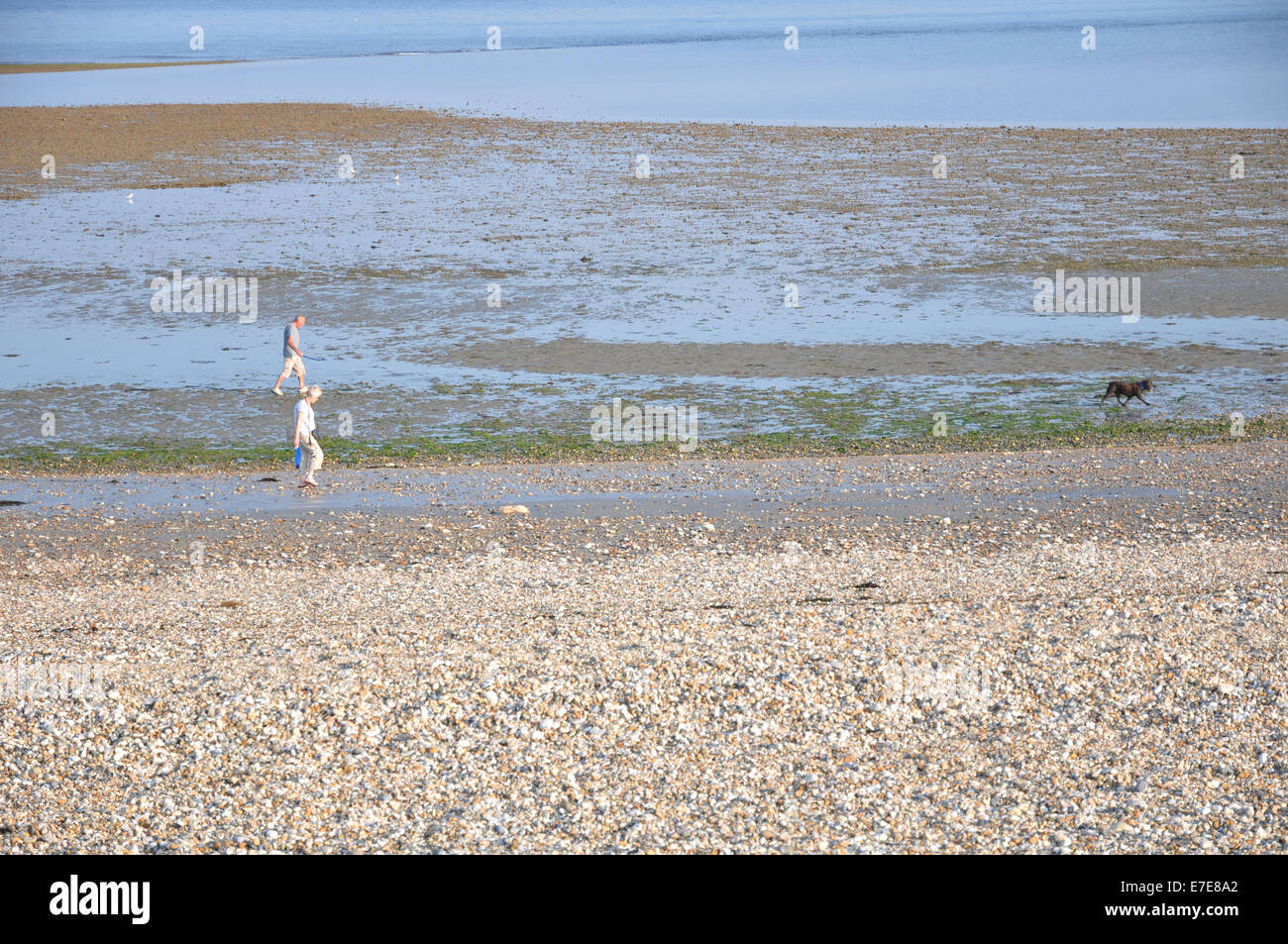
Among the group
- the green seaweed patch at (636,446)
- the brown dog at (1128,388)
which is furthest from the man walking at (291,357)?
the brown dog at (1128,388)

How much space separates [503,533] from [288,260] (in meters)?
16.3

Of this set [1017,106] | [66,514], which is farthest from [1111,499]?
[1017,106]

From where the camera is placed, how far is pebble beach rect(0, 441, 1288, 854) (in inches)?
316

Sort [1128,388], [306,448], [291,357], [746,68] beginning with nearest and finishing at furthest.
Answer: [306,448] < [1128,388] < [291,357] < [746,68]

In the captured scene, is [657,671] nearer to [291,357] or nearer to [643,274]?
[291,357]

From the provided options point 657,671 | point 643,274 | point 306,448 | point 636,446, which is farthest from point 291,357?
point 657,671

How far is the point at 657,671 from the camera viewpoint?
382 inches

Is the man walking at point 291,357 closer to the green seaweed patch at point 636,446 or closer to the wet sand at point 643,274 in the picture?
the wet sand at point 643,274

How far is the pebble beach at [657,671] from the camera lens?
802 centimetres

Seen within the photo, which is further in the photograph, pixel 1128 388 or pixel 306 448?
pixel 1128 388

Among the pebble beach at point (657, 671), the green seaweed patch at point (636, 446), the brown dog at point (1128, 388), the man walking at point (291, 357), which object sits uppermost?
the man walking at point (291, 357)

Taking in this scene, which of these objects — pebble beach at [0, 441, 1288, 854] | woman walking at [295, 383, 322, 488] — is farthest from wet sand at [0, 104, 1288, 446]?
pebble beach at [0, 441, 1288, 854]

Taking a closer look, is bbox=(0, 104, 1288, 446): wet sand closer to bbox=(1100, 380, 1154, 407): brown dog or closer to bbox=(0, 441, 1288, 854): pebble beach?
bbox=(1100, 380, 1154, 407): brown dog

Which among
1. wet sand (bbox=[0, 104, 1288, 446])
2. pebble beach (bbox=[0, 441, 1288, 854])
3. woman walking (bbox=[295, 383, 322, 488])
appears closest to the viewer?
pebble beach (bbox=[0, 441, 1288, 854])
